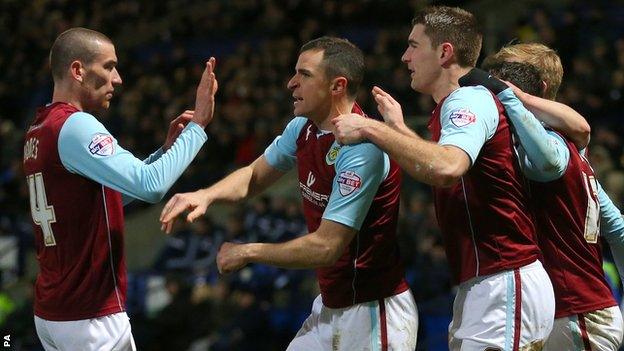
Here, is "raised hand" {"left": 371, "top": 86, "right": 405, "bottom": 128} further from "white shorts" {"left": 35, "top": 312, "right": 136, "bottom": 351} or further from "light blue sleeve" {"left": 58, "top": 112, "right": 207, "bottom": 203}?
"white shorts" {"left": 35, "top": 312, "right": 136, "bottom": 351}

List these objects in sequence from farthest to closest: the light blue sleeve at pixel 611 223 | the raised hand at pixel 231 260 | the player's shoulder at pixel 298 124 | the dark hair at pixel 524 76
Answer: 1. the player's shoulder at pixel 298 124
2. the light blue sleeve at pixel 611 223
3. the dark hair at pixel 524 76
4. the raised hand at pixel 231 260

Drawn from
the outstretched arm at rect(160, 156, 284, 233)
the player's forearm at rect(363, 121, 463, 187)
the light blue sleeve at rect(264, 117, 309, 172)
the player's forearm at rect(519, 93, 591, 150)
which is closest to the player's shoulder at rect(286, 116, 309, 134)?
the light blue sleeve at rect(264, 117, 309, 172)

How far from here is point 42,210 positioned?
512 centimetres

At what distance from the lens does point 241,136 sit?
47.9 ft

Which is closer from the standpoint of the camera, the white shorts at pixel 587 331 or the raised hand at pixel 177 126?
the white shorts at pixel 587 331

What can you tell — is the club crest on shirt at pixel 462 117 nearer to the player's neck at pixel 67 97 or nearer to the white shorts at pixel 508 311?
the white shorts at pixel 508 311

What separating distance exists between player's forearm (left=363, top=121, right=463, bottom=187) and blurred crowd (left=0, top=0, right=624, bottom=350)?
14.7 feet

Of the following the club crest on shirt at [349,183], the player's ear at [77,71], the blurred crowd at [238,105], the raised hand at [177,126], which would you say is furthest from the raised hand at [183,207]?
the blurred crowd at [238,105]

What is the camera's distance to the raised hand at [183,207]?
4816 millimetres

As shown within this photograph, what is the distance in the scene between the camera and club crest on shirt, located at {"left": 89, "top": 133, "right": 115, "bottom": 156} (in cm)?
494

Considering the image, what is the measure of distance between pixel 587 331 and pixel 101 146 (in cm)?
238

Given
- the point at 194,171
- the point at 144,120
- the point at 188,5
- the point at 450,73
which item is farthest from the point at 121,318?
the point at 188,5

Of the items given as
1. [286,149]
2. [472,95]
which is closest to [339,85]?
[286,149]

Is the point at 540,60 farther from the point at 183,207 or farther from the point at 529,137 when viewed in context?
the point at 183,207
